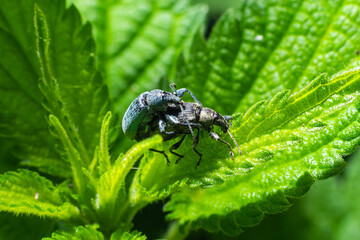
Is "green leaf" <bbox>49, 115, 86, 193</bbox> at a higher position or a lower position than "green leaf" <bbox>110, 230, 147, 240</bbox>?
higher


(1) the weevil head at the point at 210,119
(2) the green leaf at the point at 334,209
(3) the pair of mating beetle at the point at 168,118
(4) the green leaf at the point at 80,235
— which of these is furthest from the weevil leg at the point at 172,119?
(2) the green leaf at the point at 334,209

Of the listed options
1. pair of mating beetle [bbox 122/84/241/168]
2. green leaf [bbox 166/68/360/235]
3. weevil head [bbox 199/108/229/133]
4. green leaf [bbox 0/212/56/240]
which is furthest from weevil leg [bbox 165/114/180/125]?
green leaf [bbox 0/212/56/240]

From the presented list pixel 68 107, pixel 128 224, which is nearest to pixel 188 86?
pixel 68 107

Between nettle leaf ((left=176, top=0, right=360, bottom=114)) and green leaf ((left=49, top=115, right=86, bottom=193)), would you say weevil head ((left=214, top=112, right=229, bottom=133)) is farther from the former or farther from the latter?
green leaf ((left=49, top=115, right=86, bottom=193))

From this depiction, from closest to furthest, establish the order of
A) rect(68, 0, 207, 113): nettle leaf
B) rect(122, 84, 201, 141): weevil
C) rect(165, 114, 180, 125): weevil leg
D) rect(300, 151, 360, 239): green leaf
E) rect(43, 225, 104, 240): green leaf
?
rect(43, 225, 104, 240): green leaf → rect(165, 114, 180, 125): weevil leg → rect(122, 84, 201, 141): weevil → rect(68, 0, 207, 113): nettle leaf → rect(300, 151, 360, 239): green leaf

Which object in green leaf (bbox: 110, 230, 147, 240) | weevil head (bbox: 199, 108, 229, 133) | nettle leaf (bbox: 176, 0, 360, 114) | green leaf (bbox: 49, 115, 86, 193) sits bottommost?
green leaf (bbox: 110, 230, 147, 240)

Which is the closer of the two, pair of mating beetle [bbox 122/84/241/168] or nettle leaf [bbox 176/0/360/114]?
pair of mating beetle [bbox 122/84/241/168]

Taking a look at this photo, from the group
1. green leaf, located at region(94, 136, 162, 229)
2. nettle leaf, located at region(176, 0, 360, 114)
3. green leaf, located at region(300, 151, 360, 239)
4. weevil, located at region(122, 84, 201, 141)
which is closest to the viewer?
green leaf, located at region(94, 136, 162, 229)

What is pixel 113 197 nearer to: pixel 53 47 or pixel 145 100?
pixel 145 100
